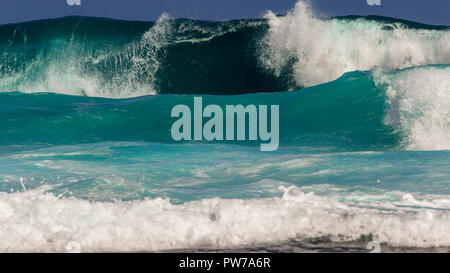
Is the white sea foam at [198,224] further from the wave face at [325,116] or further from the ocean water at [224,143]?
the wave face at [325,116]

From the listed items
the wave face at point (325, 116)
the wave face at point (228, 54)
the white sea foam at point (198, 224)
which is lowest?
the white sea foam at point (198, 224)

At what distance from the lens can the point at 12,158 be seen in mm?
7285

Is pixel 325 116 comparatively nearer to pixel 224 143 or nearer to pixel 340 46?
pixel 224 143

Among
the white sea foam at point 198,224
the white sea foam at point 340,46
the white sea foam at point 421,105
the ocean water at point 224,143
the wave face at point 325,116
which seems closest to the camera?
the white sea foam at point 198,224

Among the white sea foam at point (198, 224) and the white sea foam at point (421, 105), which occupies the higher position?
the white sea foam at point (421, 105)

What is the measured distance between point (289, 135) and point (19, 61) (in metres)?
10.9

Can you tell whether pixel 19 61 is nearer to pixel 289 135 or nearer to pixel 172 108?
pixel 172 108

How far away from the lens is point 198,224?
371cm

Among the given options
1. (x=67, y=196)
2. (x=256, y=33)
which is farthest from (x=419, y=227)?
(x=256, y=33)

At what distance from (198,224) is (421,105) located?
23.2 feet

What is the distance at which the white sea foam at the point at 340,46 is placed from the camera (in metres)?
14.9

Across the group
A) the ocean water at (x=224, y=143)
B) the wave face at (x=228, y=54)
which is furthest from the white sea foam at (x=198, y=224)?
the wave face at (x=228, y=54)

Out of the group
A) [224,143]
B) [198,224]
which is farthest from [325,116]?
[198,224]

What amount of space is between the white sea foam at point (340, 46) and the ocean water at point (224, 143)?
4 cm
